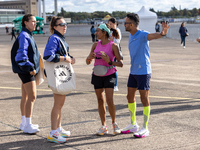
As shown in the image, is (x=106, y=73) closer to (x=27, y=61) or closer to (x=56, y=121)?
(x=56, y=121)

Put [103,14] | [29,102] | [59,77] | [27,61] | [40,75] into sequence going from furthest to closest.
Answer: [103,14]
[40,75]
[29,102]
[27,61]
[59,77]

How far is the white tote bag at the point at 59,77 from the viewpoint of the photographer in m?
4.35

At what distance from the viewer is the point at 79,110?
633 centimetres

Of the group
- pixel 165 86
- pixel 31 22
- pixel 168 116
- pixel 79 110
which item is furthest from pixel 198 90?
pixel 31 22

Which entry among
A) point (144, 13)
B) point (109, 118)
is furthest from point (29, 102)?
point (144, 13)

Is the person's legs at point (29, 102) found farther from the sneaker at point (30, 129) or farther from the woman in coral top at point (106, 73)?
the woman in coral top at point (106, 73)

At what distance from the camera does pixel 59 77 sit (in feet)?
14.4

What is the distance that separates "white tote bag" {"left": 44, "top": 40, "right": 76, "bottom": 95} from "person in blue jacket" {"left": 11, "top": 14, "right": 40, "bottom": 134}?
0.44 m

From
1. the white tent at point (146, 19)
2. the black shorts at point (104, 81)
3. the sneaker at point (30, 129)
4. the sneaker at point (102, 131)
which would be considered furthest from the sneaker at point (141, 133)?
the white tent at point (146, 19)

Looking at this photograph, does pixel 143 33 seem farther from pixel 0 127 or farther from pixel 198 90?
pixel 198 90

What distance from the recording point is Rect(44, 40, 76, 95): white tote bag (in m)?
4.35

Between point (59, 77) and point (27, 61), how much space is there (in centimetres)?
63

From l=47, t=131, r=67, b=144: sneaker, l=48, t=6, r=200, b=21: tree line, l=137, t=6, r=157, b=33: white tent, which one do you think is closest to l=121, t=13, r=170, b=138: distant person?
l=47, t=131, r=67, b=144: sneaker

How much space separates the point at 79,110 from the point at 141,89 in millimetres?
2059
